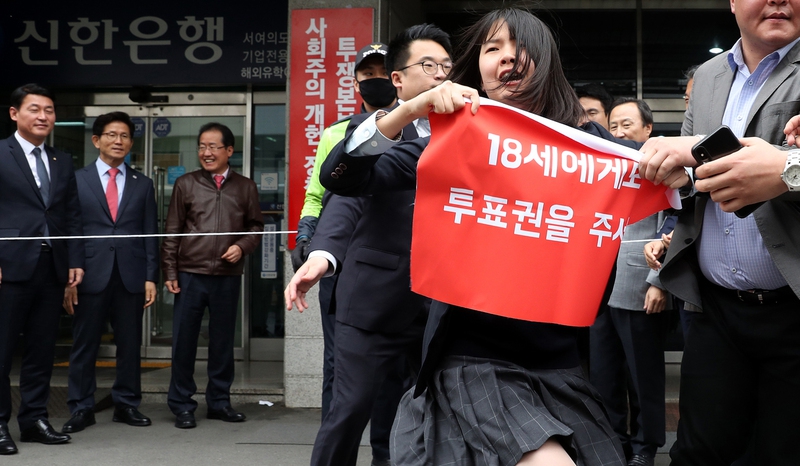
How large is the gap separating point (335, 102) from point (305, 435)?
2.46m

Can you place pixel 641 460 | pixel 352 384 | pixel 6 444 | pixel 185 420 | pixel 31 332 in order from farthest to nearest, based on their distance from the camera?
pixel 185 420 → pixel 31 332 → pixel 6 444 → pixel 641 460 → pixel 352 384

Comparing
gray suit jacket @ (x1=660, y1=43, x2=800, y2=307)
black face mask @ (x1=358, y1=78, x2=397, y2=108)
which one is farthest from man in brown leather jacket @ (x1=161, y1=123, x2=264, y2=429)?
gray suit jacket @ (x1=660, y1=43, x2=800, y2=307)

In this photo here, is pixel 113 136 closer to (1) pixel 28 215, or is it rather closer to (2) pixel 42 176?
(2) pixel 42 176

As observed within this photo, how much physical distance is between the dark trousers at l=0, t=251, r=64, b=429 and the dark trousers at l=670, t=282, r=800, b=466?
433cm

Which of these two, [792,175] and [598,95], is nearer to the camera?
[792,175]

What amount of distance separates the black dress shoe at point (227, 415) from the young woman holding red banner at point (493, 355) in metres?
4.09

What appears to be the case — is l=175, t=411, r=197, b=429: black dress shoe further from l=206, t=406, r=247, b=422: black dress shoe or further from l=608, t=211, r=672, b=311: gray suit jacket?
l=608, t=211, r=672, b=311: gray suit jacket

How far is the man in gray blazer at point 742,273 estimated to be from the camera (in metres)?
2.22

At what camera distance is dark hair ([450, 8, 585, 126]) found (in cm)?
219

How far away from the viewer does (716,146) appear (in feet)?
6.68

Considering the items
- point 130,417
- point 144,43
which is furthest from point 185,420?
point 144,43

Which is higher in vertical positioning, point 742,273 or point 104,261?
point 742,273

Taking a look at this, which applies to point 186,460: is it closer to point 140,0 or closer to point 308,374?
point 308,374

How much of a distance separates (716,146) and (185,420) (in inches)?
185
